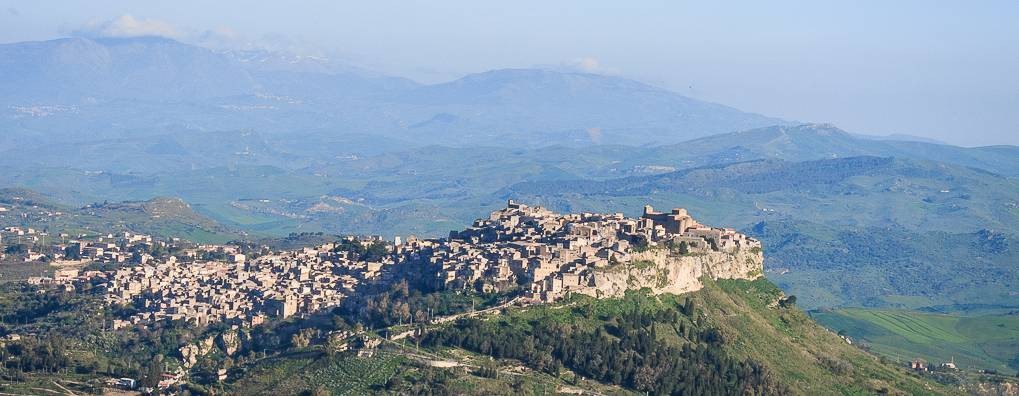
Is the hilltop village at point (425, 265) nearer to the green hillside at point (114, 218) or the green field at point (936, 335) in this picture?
the green field at point (936, 335)

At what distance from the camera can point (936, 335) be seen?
353 feet

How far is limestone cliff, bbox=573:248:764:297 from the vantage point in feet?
211

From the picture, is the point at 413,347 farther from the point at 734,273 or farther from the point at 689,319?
the point at 734,273

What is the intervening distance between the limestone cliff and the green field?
79.4 feet

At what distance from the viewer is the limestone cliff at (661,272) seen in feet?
211

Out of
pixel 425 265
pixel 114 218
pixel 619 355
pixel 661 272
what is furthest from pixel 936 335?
pixel 114 218

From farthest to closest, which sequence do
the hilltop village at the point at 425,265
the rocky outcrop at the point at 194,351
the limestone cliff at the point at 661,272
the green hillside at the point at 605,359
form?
the hilltop village at the point at 425,265 < the limestone cliff at the point at 661,272 < the rocky outcrop at the point at 194,351 < the green hillside at the point at 605,359

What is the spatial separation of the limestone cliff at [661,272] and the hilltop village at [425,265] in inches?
6.9

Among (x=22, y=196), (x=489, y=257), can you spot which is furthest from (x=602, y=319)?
(x=22, y=196)

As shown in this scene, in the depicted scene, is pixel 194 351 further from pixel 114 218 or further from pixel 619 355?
pixel 114 218

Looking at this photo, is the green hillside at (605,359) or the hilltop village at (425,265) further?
the hilltop village at (425,265)

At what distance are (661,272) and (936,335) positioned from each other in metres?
48.1

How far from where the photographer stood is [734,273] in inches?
2842

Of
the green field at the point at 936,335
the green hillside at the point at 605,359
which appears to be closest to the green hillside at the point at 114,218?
the green field at the point at 936,335
